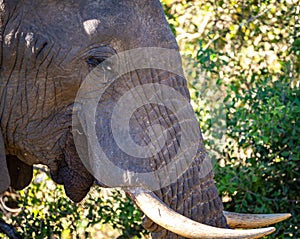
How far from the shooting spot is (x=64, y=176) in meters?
2.98

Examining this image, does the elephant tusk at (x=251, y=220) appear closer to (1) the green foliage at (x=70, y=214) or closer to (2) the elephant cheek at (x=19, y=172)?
(2) the elephant cheek at (x=19, y=172)

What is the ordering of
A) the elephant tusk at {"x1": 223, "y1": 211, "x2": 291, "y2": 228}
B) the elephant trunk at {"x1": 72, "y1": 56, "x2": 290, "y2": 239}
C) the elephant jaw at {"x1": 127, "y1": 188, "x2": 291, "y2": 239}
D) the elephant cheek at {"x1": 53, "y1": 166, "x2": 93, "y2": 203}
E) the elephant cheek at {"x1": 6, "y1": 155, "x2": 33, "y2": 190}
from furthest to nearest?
the elephant cheek at {"x1": 6, "y1": 155, "x2": 33, "y2": 190} < the elephant cheek at {"x1": 53, "y1": 166, "x2": 93, "y2": 203} < the elephant tusk at {"x1": 223, "y1": 211, "x2": 291, "y2": 228} < the elephant trunk at {"x1": 72, "y1": 56, "x2": 290, "y2": 239} < the elephant jaw at {"x1": 127, "y1": 188, "x2": 291, "y2": 239}

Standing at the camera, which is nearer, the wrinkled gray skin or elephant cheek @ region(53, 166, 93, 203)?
the wrinkled gray skin

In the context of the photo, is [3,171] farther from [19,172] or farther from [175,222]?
[175,222]

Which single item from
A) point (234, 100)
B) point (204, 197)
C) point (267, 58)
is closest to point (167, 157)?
point (204, 197)

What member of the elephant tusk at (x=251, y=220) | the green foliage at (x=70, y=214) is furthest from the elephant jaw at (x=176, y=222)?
the green foliage at (x=70, y=214)

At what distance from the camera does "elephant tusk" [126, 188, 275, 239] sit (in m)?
2.54

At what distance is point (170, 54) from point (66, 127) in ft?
1.34

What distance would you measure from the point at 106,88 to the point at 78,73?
0.10 meters

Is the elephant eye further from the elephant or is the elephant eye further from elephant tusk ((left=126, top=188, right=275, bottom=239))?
elephant tusk ((left=126, top=188, right=275, bottom=239))

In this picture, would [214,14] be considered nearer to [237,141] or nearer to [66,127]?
[237,141]

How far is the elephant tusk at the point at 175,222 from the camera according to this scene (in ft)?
8.35

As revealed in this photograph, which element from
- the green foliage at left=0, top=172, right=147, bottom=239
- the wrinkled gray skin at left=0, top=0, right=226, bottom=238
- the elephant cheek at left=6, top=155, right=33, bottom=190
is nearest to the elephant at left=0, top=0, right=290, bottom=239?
the wrinkled gray skin at left=0, top=0, right=226, bottom=238

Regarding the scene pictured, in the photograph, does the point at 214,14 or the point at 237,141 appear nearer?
the point at 237,141
